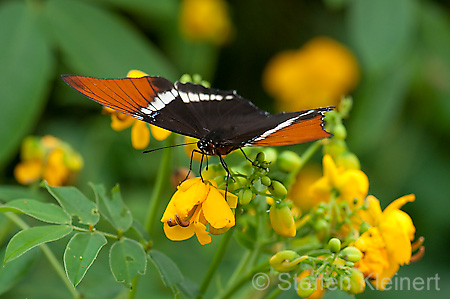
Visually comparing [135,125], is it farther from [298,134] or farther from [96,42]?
[96,42]

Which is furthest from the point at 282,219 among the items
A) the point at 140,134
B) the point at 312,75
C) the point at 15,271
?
the point at 312,75

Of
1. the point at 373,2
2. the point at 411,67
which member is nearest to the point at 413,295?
the point at 411,67

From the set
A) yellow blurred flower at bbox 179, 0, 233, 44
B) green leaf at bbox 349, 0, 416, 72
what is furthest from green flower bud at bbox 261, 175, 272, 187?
yellow blurred flower at bbox 179, 0, 233, 44

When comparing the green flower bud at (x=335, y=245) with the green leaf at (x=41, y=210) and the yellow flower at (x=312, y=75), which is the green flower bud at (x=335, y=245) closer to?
the green leaf at (x=41, y=210)

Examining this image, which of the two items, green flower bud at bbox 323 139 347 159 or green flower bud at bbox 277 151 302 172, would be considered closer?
green flower bud at bbox 277 151 302 172

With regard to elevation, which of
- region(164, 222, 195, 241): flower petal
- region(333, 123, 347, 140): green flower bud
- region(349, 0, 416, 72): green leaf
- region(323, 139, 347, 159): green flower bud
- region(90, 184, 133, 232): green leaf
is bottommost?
region(164, 222, 195, 241): flower petal

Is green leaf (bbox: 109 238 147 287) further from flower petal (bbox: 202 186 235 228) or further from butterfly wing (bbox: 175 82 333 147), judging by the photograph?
butterfly wing (bbox: 175 82 333 147)

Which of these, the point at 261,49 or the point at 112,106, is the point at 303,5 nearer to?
the point at 261,49

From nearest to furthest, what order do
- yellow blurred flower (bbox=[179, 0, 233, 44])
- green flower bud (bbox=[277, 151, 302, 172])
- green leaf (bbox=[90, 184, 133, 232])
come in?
green leaf (bbox=[90, 184, 133, 232]) < green flower bud (bbox=[277, 151, 302, 172]) < yellow blurred flower (bbox=[179, 0, 233, 44])
